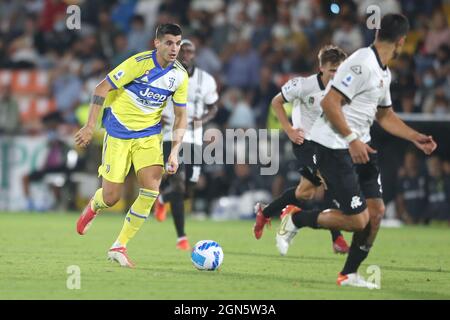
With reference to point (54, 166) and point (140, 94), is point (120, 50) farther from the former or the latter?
point (140, 94)

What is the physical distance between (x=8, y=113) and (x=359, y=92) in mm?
13650

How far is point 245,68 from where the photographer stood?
20797 mm

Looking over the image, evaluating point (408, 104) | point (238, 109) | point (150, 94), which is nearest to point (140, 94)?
point (150, 94)

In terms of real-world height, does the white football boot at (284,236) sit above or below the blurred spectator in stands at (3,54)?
below

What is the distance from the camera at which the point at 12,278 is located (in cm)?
874

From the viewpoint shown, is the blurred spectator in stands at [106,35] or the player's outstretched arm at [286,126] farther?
the blurred spectator in stands at [106,35]

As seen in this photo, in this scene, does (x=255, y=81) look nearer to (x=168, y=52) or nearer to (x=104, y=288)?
(x=168, y=52)

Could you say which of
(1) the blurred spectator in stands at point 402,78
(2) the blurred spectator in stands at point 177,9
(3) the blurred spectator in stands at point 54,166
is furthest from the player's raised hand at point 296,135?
(2) the blurred spectator in stands at point 177,9

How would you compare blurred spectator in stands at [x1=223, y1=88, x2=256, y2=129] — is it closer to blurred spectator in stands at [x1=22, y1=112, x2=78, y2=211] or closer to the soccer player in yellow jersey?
blurred spectator in stands at [x1=22, y1=112, x2=78, y2=211]

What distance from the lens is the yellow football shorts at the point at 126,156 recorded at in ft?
32.9

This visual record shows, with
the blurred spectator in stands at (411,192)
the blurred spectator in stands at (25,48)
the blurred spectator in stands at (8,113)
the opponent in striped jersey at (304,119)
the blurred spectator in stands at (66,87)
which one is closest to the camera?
the opponent in striped jersey at (304,119)

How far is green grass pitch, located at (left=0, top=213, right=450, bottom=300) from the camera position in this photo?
26.5 ft

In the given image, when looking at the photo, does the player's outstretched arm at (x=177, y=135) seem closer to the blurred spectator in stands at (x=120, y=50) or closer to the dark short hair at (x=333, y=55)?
the dark short hair at (x=333, y=55)

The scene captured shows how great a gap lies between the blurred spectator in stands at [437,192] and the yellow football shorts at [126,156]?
8.30 metres
